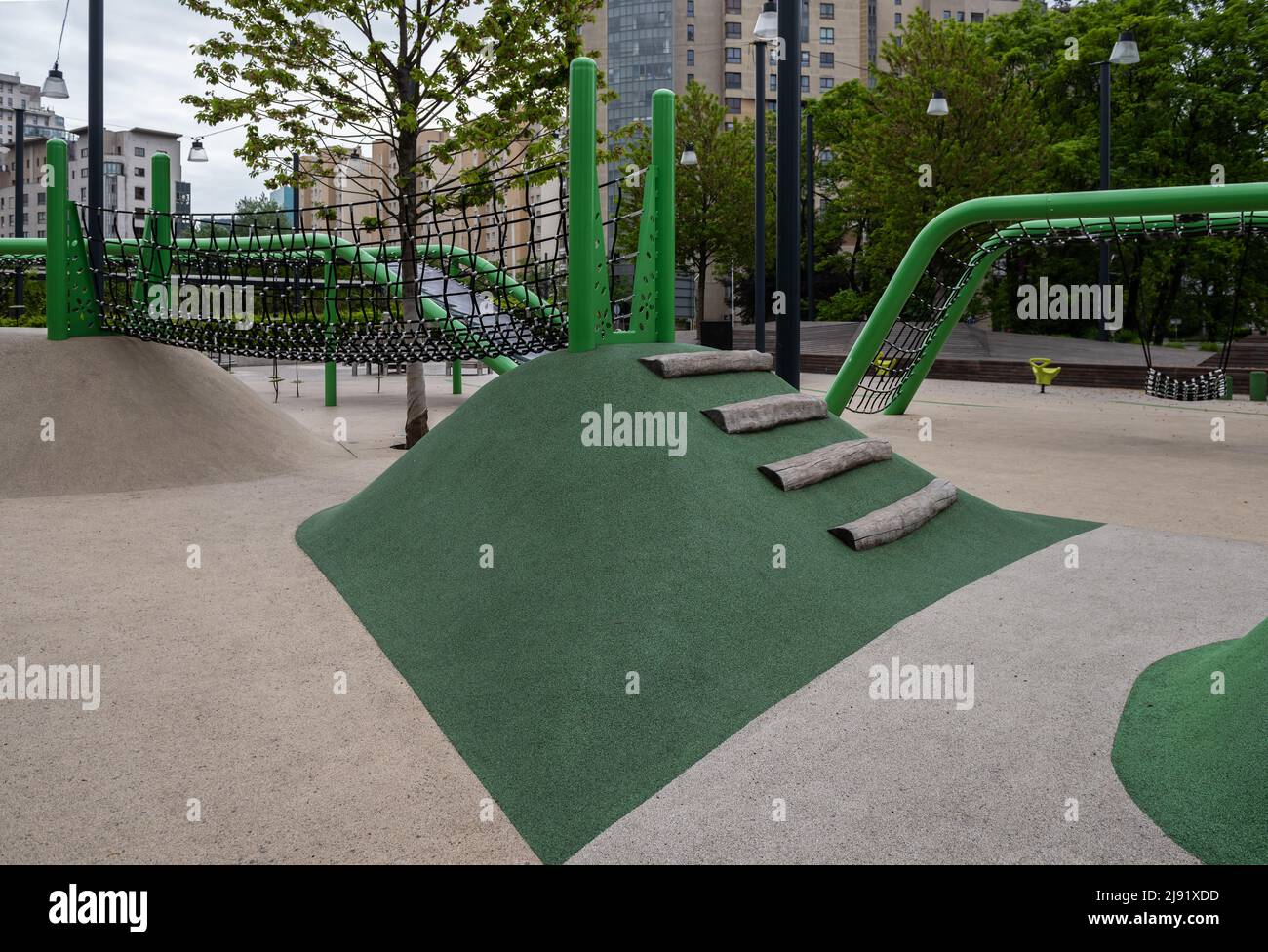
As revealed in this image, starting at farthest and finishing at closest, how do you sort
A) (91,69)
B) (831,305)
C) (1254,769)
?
1. (831,305)
2. (91,69)
3. (1254,769)

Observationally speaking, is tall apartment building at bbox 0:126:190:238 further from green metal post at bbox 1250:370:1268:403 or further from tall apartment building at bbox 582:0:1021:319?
green metal post at bbox 1250:370:1268:403

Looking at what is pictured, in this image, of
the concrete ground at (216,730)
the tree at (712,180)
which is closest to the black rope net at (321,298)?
the concrete ground at (216,730)

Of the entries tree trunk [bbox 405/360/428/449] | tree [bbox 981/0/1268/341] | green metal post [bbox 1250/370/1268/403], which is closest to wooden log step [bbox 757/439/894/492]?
tree trunk [bbox 405/360/428/449]

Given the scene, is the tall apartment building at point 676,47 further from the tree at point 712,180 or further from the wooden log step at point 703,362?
the wooden log step at point 703,362

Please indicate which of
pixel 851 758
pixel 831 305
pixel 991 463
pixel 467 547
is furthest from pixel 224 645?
pixel 831 305

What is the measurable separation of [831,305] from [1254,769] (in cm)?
4306

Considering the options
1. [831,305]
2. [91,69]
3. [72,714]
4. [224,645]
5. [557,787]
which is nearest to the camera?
[557,787]

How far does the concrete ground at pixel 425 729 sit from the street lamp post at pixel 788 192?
4152 mm

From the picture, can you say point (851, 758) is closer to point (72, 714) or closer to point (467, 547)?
point (467, 547)

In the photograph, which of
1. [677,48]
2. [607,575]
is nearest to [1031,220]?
[607,575]

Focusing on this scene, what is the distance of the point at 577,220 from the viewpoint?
762 cm

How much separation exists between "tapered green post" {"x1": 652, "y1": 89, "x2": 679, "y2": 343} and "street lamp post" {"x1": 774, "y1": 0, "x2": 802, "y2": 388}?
9.08 ft

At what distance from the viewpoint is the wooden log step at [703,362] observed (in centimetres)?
738

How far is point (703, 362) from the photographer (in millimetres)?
7797
